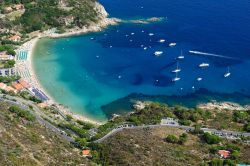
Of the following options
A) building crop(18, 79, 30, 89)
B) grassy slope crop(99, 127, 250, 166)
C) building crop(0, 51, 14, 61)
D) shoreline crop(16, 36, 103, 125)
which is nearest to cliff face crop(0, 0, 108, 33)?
shoreline crop(16, 36, 103, 125)

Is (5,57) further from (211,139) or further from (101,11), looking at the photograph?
(211,139)

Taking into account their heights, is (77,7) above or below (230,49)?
above

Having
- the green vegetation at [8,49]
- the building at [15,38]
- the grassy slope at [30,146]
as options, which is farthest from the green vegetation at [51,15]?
the grassy slope at [30,146]

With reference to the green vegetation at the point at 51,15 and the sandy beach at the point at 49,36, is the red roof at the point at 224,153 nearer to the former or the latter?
the sandy beach at the point at 49,36

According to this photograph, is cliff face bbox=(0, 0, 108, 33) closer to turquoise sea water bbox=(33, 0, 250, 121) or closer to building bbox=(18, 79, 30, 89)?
turquoise sea water bbox=(33, 0, 250, 121)

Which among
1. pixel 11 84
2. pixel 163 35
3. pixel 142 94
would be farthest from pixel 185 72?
pixel 11 84

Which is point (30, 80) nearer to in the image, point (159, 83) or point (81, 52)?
point (81, 52)

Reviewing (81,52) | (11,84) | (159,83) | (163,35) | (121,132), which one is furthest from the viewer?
(163,35)
